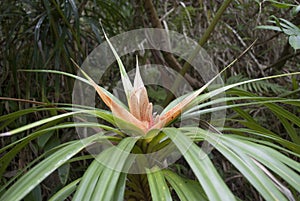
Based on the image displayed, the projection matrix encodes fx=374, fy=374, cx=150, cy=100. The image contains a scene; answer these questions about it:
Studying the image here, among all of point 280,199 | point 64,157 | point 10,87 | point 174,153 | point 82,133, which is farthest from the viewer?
point 10,87

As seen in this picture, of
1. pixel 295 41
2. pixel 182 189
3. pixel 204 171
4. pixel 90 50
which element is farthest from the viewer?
pixel 90 50

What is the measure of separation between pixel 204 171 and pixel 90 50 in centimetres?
101

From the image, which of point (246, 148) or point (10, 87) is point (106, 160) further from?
point (10, 87)

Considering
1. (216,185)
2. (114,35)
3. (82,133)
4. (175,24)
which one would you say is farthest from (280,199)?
(175,24)

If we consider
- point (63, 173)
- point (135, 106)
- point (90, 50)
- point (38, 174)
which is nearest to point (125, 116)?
point (135, 106)

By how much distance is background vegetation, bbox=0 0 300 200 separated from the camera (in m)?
1.11

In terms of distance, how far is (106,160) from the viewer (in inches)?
21.6

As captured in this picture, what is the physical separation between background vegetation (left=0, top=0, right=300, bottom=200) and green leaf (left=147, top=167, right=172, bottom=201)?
30 cm

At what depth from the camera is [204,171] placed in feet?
1.43

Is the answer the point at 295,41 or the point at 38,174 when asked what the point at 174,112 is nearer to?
the point at 38,174

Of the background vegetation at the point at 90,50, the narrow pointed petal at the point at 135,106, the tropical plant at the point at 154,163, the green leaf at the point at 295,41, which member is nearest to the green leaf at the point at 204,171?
the tropical plant at the point at 154,163

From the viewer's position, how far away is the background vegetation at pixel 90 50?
1105 millimetres

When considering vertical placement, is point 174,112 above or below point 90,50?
below

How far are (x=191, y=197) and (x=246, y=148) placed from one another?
0.34 ft
